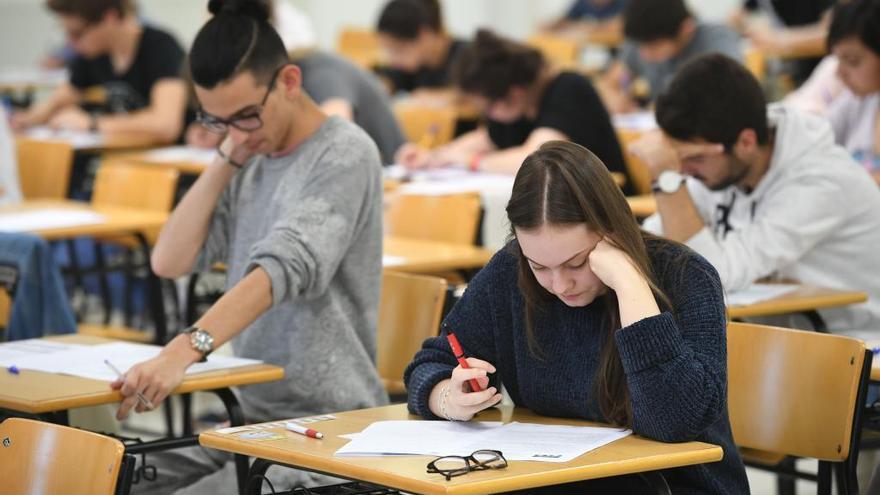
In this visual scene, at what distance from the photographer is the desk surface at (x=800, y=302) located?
3168 mm

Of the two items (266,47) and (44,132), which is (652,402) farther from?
(44,132)

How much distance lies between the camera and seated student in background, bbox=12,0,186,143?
659 cm

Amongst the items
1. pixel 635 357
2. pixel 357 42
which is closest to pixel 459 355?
pixel 635 357

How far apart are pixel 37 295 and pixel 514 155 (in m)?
2.14

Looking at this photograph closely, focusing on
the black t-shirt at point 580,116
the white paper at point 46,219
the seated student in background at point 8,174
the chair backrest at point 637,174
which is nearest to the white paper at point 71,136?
the seated student in background at point 8,174

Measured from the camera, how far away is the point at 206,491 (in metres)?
2.77

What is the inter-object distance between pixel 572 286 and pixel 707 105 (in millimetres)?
1217

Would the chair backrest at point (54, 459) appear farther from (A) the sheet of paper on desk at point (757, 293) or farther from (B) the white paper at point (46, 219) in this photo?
(B) the white paper at point (46, 219)

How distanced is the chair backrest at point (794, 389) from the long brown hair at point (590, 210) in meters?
0.57

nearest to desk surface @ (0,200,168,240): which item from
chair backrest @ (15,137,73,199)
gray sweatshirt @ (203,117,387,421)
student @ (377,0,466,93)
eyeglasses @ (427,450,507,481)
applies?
chair backrest @ (15,137,73,199)

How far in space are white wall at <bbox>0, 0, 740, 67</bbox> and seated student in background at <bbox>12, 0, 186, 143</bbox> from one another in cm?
411

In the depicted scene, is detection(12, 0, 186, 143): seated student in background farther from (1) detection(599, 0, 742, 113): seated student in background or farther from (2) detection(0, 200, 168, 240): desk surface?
(1) detection(599, 0, 742, 113): seated student in background

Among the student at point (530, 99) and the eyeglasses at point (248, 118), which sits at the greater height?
the eyeglasses at point (248, 118)

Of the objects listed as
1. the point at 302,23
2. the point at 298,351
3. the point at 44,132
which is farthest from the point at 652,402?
the point at 44,132
